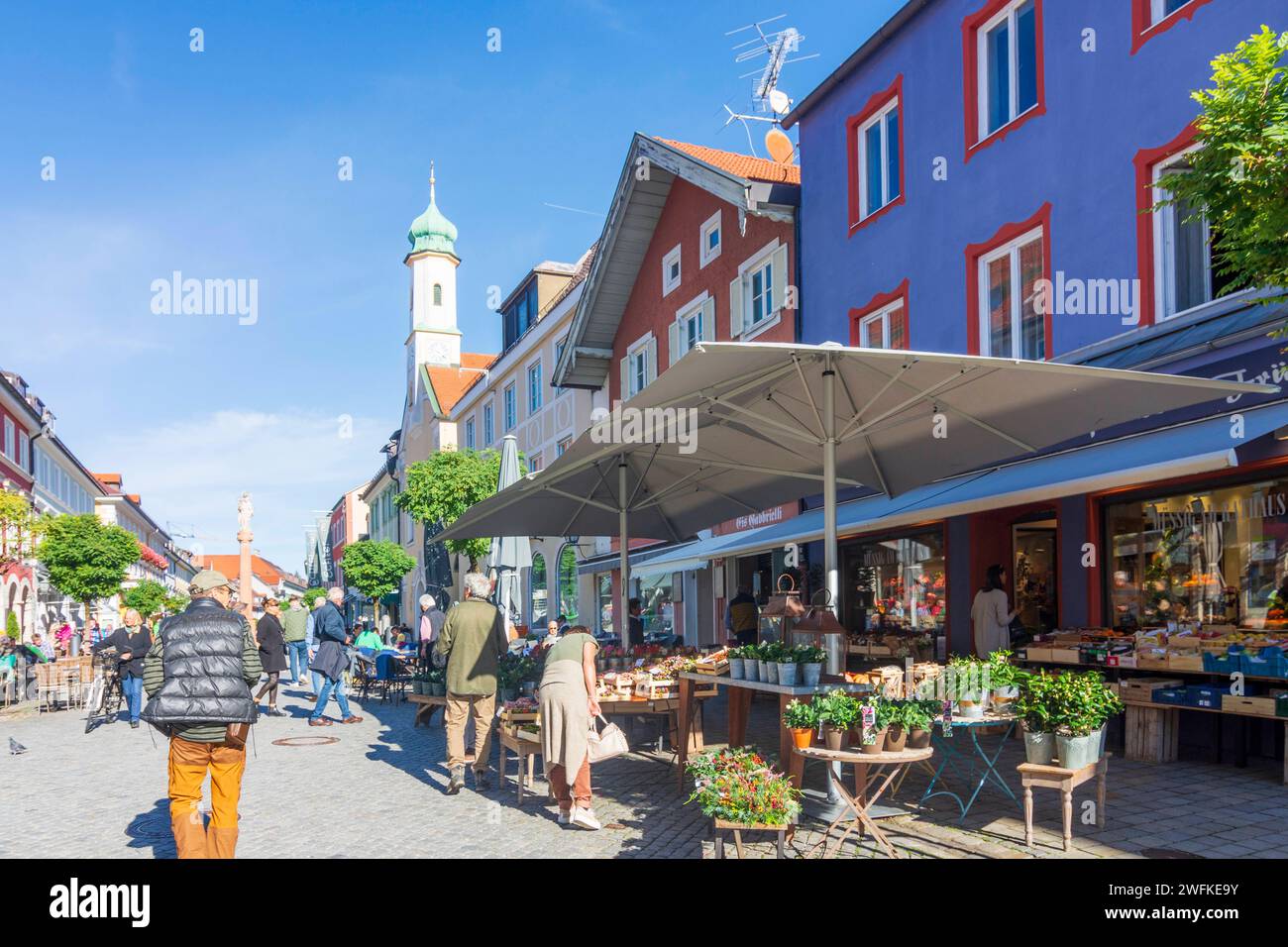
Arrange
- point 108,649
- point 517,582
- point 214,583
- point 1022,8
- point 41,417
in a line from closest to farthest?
point 214,583, point 1022,8, point 108,649, point 517,582, point 41,417

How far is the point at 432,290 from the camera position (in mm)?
58250

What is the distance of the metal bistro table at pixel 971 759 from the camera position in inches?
259

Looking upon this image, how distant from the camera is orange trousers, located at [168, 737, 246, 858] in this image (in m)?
6.00

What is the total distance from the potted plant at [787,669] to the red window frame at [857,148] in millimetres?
9355

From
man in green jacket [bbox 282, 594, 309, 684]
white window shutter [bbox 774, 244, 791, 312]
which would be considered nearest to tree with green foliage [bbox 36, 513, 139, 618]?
man in green jacket [bbox 282, 594, 309, 684]

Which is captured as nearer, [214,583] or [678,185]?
[214,583]

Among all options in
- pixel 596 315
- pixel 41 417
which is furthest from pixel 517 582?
pixel 41 417

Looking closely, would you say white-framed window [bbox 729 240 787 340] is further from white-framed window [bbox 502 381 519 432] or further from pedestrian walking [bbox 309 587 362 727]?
white-framed window [bbox 502 381 519 432]

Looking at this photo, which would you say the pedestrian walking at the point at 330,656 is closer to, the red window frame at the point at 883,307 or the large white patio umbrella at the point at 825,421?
the large white patio umbrella at the point at 825,421

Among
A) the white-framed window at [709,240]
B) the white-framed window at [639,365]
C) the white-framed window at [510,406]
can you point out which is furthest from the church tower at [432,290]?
the white-framed window at [709,240]

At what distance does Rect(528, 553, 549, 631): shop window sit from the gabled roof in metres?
7.81
